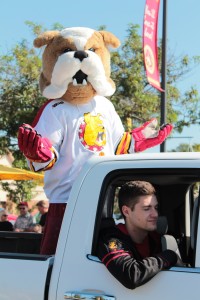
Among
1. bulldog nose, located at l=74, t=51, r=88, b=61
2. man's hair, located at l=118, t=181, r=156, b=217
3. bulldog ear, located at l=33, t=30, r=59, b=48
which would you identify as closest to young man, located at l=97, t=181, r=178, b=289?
man's hair, located at l=118, t=181, r=156, b=217

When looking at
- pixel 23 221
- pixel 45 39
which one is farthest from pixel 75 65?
pixel 23 221

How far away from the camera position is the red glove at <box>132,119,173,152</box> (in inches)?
177

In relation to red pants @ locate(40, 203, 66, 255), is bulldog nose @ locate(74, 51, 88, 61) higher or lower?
higher

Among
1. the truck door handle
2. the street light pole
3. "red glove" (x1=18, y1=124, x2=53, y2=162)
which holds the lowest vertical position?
the truck door handle

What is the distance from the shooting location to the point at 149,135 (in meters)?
4.56

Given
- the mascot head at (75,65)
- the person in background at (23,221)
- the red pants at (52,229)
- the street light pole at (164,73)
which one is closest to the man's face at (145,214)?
the red pants at (52,229)

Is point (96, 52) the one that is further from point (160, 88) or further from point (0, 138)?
point (0, 138)

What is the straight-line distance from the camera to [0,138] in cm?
1485

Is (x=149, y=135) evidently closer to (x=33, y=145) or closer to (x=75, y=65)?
(x=75, y=65)

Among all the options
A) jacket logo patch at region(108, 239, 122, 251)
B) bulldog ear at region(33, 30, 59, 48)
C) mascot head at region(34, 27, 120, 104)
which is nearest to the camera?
jacket logo patch at region(108, 239, 122, 251)

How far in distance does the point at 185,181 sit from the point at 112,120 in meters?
1.22

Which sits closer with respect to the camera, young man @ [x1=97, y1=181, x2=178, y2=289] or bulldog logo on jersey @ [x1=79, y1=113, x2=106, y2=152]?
young man @ [x1=97, y1=181, x2=178, y2=289]

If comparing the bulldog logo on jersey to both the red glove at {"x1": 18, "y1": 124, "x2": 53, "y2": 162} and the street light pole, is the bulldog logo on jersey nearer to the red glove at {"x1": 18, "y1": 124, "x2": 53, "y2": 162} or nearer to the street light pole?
the red glove at {"x1": 18, "y1": 124, "x2": 53, "y2": 162}

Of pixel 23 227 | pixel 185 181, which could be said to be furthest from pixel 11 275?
pixel 23 227
